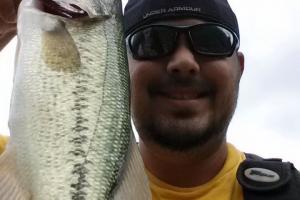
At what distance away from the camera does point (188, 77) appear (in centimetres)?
368

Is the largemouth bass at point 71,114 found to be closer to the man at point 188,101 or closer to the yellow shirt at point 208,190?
the man at point 188,101

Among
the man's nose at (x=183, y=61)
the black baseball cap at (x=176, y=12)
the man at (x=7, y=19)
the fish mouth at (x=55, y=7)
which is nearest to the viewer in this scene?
the fish mouth at (x=55, y=7)

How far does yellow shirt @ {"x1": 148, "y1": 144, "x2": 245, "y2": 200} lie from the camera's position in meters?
3.74

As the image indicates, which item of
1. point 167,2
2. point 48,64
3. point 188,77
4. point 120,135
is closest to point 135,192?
point 120,135

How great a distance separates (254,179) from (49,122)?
1.79 m

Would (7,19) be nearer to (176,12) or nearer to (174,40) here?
(174,40)

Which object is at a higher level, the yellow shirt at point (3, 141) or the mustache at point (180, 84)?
the mustache at point (180, 84)

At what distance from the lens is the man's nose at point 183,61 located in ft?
11.9

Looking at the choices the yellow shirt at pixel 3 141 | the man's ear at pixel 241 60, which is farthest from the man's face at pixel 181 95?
the yellow shirt at pixel 3 141

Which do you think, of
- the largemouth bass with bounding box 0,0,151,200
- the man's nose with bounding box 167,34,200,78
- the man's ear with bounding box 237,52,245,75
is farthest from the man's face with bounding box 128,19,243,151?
the largemouth bass with bounding box 0,0,151,200

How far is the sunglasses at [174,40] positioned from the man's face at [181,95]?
0.03 metres

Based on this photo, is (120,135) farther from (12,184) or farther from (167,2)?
(167,2)

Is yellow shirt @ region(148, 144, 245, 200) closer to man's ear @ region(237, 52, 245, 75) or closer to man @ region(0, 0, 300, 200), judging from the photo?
man @ region(0, 0, 300, 200)

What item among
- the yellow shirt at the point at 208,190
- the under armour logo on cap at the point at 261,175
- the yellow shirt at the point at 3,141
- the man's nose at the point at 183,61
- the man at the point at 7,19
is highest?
the man at the point at 7,19
